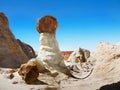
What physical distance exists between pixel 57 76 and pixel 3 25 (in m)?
11.1

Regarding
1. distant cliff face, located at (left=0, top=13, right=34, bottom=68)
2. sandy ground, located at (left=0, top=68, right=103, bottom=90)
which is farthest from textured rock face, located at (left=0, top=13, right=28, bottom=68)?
sandy ground, located at (left=0, top=68, right=103, bottom=90)

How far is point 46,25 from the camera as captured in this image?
14945 millimetres

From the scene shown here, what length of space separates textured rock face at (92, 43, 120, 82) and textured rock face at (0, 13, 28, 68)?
9.97 meters

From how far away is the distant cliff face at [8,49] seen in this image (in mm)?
19297

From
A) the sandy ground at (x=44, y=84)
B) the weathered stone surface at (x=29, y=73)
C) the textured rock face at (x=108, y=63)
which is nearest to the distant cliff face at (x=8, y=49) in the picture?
the sandy ground at (x=44, y=84)

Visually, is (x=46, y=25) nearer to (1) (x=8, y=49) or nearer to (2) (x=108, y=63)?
(2) (x=108, y=63)

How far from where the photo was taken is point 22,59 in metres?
21.4

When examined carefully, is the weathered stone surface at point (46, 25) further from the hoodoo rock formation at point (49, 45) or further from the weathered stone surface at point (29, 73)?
the weathered stone surface at point (29, 73)

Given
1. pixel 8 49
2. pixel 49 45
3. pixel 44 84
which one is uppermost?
pixel 8 49

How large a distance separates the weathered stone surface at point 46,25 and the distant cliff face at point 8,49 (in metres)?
5.33

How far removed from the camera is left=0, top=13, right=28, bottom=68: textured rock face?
760 inches

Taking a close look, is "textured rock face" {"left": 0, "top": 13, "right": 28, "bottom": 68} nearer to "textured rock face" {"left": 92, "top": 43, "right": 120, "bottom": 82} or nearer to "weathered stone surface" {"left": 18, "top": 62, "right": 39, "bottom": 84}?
"weathered stone surface" {"left": 18, "top": 62, "right": 39, "bottom": 84}

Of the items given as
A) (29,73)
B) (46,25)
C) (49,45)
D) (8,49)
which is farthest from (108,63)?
(8,49)

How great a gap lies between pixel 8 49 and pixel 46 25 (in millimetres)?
6723
